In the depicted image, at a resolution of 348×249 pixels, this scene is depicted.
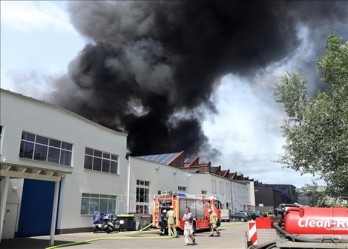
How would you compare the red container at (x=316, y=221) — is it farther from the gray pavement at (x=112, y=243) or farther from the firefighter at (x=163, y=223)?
the firefighter at (x=163, y=223)

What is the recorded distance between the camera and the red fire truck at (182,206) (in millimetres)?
26141

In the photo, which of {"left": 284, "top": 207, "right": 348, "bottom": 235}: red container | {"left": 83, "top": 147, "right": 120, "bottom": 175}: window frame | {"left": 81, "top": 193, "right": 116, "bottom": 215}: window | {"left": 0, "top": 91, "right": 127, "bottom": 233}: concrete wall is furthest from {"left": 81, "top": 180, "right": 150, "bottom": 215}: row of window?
{"left": 284, "top": 207, "right": 348, "bottom": 235}: red container

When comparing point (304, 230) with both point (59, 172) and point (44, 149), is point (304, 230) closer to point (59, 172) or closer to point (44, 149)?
point (59, 172)

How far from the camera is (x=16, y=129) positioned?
22.7 meters

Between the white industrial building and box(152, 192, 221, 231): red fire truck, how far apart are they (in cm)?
544

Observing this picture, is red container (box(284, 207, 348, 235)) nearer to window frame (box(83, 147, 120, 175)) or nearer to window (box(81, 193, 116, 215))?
window (box(81, 193, 116, 215))

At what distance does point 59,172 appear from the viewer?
17.9m

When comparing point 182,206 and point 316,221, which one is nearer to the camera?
point 316,221

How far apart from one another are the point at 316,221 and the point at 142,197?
27.7 metres

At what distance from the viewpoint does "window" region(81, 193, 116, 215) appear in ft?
92.3

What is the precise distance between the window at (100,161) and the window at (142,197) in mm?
4154

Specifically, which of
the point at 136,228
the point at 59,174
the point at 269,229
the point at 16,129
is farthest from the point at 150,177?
the point at 269,229

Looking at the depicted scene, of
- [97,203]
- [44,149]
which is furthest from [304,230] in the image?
[97,203]

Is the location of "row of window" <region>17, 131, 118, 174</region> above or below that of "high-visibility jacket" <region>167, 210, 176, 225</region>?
above
